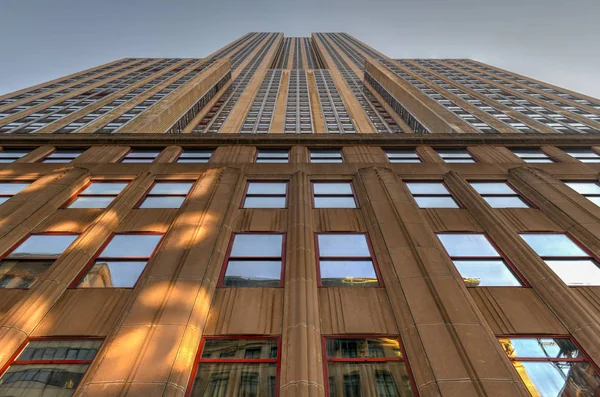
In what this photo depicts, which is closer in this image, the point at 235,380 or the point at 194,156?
the point at 235,380

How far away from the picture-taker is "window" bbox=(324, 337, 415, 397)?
731 cm

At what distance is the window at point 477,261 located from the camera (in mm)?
10391

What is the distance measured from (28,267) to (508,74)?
72.5m

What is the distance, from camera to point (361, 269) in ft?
35.1

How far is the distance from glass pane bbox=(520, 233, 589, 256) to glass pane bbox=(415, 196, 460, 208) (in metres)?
2.92

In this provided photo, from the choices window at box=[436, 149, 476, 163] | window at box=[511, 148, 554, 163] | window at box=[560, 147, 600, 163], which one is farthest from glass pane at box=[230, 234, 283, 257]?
window at box=[560, 147, 600, 163]

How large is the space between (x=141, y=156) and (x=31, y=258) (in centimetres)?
912

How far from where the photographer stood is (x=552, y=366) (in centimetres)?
790

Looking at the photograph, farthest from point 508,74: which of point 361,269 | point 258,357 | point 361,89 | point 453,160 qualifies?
point 258,357

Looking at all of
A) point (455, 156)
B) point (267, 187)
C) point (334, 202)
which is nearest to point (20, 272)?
point (267, 187)

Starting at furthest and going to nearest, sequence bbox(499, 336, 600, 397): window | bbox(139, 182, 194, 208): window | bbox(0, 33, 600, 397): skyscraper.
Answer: bbox(139, 182, 194, 208): window, bbox(0, 33, 600, 397): skyscraper, bbox(499, 336, 600, 397): window

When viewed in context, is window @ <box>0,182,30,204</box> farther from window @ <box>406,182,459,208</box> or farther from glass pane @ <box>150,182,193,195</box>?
window @ <box>406,182,459,208</box>

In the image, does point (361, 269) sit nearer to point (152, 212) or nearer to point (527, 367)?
point (527, 367)

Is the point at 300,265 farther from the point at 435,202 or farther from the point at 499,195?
the point at 499,195
